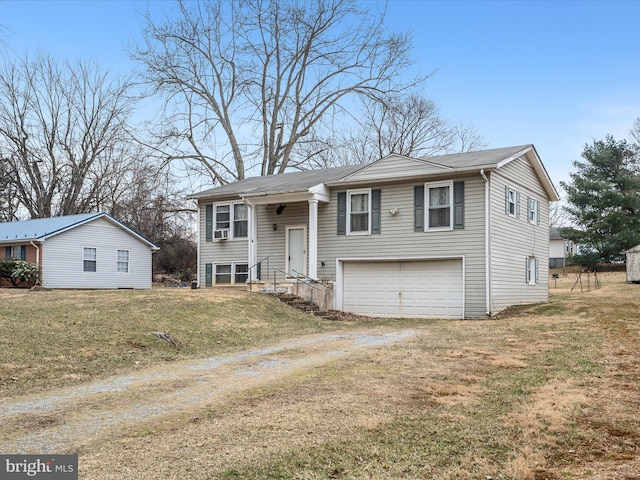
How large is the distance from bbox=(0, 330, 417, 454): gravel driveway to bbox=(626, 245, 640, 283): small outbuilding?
23274 mm

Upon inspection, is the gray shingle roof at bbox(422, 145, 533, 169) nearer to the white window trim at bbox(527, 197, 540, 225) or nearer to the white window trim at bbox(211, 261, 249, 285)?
the white window trim at bbox(527, 197, 540, 225)

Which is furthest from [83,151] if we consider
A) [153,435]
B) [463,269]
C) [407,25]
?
[153,435]

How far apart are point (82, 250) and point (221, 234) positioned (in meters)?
8.34

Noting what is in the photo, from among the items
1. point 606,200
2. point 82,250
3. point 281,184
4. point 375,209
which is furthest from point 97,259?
point 606,200

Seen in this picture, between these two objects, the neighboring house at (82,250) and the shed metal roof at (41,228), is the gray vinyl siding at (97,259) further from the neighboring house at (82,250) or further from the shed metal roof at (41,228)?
the shed metal roof at (41,228)

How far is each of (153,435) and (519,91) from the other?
718 inches

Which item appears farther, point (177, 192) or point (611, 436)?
point (177, 192)

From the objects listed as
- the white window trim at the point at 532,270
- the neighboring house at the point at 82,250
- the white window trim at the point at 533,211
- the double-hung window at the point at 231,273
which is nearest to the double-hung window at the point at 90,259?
the neighboring house at the point at 82,250

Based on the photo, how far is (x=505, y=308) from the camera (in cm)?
1833

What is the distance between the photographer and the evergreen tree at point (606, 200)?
38562mm

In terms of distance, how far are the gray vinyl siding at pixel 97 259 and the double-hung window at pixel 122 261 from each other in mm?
160

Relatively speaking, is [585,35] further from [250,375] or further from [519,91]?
[250,375]

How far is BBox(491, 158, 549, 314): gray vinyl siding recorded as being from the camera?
17.7m

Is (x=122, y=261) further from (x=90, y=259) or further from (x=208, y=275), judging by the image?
(x=208, y=275)
